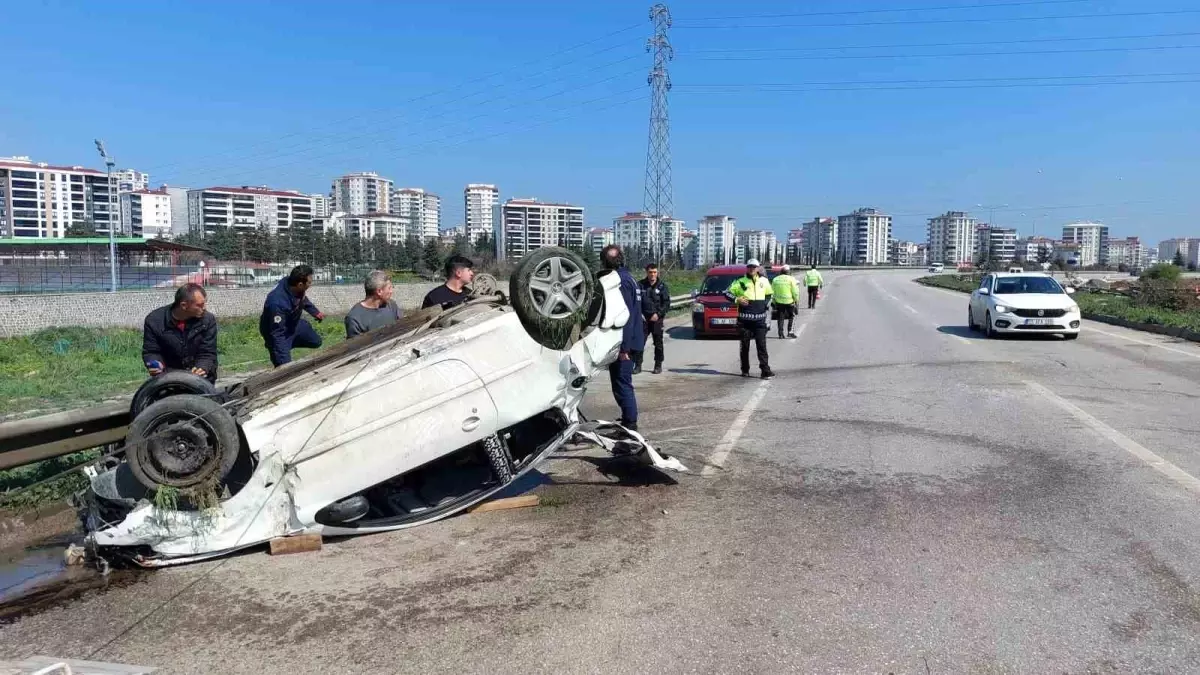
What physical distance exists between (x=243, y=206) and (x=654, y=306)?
138 m

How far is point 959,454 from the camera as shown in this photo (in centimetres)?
719

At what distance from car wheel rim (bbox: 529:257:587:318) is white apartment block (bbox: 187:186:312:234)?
136092mm

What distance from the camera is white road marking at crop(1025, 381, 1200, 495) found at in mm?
6254

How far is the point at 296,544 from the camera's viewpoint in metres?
4.94

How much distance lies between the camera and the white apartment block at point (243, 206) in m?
133

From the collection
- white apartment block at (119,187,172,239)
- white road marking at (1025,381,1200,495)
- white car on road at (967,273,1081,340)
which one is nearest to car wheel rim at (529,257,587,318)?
white road marking at (1025,381,1200,495)

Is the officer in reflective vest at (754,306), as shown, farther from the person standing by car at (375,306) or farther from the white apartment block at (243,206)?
the white apartment block at (243,206)

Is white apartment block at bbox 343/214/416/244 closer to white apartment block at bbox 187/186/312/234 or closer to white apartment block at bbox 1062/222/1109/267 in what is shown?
white apartment block at bbox 187/186/312/234

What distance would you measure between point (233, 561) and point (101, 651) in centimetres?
111

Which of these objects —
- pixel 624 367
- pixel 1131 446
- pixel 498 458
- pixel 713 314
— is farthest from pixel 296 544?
pixel 713 314

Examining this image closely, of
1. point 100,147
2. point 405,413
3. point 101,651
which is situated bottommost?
point 101,651

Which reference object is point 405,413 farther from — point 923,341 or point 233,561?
point 923,341

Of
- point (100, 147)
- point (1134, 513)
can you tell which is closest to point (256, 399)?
point (1134, 513)

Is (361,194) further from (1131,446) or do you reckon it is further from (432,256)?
(1131,446)
